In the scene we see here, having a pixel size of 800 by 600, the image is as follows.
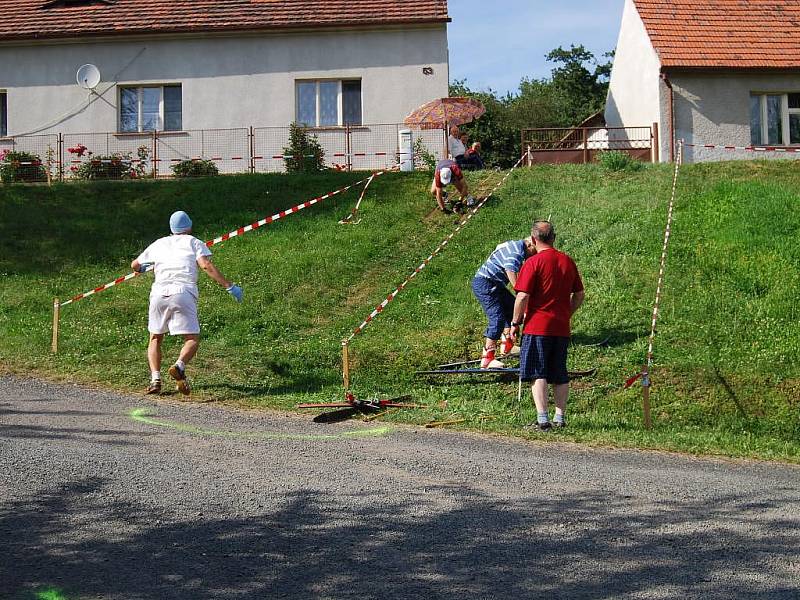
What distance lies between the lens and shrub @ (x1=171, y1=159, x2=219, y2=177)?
23859 millimetres

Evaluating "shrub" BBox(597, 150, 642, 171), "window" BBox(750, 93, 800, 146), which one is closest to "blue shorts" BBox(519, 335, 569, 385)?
"shrub" BBox(597, 150, 642, 171)

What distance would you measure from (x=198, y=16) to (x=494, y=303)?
18.7m

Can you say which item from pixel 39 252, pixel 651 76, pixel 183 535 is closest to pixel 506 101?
pixel 651 76

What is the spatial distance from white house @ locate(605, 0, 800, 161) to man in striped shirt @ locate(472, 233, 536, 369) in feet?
52.9

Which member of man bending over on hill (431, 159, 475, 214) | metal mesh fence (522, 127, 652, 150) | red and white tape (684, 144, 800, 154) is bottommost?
man bending over on hill (431, 159, 475, 214)

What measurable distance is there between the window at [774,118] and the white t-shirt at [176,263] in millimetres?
20409

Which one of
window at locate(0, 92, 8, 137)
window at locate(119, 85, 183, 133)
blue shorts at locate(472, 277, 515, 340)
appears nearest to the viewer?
blue shorts at locate(472, 277, 515, 340)

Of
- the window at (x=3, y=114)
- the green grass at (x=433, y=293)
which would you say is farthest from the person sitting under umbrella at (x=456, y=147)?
the window at (x=3, y=114)

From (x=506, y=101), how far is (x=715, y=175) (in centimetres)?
4554

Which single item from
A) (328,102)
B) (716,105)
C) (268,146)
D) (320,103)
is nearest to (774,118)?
(716,105)

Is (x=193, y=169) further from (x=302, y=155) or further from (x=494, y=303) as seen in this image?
(x=494, y=303)

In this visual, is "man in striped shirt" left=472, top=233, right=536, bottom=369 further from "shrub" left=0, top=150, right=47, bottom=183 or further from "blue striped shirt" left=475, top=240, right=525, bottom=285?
"shrub" left=0, top=150, right=47, bottom=183

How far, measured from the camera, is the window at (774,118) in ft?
88.4

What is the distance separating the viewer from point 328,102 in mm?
26828
